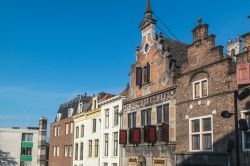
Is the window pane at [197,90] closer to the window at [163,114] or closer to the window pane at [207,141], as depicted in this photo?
the window pane at [207,141]

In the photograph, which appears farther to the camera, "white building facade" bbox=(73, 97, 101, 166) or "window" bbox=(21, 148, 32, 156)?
"window" bbox=(21, 148, 32, 156)

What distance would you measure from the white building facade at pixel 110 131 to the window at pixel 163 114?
673cm

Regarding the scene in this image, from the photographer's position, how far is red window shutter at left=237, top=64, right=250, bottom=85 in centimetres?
2088

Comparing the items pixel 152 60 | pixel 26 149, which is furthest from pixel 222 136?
pixel 26 149

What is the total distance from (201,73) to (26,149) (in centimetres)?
5956

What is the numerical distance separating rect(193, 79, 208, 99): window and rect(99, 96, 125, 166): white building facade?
11157mm

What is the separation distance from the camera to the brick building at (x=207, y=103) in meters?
21.8

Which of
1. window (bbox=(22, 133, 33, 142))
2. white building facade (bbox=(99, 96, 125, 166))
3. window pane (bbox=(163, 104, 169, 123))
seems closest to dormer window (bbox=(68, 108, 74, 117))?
white building facade (bbox=(99, 96, 125, 166))

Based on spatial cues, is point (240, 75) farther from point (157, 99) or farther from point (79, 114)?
point (79, 114)

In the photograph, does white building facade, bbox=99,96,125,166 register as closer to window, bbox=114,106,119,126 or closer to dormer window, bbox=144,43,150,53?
window, bbox=114,106,119,126

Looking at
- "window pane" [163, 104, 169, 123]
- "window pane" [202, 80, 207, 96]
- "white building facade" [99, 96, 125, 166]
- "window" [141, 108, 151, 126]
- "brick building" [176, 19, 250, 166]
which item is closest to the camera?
"brick building" [176, 19, 250, 166]

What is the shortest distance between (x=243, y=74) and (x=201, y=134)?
4.98 meters

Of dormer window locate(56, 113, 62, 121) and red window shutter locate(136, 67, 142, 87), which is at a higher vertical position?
red window shutter locate(136, 67, 142, 87)

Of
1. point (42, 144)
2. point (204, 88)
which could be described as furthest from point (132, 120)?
point (42, 144)
